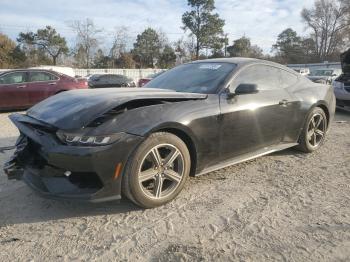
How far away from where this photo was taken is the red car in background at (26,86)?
416 inches

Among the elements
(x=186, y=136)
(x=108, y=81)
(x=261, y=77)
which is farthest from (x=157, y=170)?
(x=108, y=81)

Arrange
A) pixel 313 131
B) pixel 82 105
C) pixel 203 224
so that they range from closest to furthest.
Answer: pixel 203 224 → pixel 82 105 → pixel 313 131

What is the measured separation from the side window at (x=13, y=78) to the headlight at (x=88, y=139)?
868cm

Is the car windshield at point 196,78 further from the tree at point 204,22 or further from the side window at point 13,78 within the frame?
the tree at point 204,22

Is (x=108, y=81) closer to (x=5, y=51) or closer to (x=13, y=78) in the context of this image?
(x=13, y=78)

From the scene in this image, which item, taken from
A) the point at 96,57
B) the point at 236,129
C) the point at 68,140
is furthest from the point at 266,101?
the point at 96,57

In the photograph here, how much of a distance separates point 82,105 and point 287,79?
9.95ft

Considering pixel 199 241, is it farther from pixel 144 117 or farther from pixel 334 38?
pixel 334 38

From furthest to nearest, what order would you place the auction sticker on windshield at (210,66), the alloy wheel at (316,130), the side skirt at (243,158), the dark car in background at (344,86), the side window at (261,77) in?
the dark car in background at (344,86)
the alloy wheel at (316,130)
the auction sticker on windshield at (210,66)
the side window at (261,77)
the side skirt at (243,158)

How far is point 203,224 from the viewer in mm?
3121

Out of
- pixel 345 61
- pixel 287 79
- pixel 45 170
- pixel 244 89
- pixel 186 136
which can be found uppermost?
pixel 345 61

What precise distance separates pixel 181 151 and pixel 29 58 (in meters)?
52.2

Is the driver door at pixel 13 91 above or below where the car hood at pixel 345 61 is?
below

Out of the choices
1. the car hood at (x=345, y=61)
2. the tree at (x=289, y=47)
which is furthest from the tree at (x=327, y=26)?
the car hood at (x=345, y=61)
